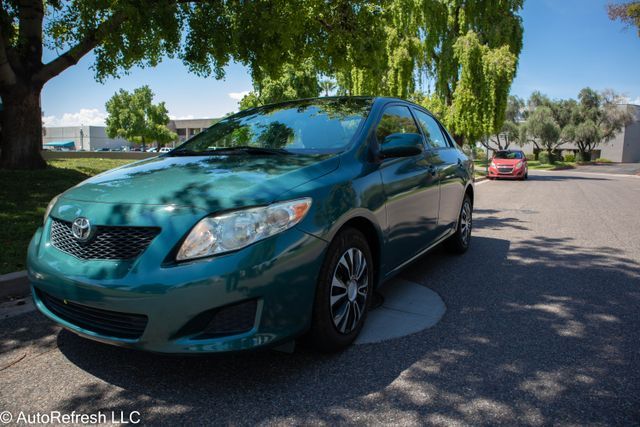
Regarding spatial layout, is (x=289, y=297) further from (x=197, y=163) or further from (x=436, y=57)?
(x=436, y=57)

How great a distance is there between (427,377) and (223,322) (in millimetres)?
1200

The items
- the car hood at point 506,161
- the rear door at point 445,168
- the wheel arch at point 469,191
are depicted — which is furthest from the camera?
the car hood at point 506,161

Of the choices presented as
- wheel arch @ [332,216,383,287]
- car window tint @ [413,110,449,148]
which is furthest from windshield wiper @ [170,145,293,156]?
car window tint @ [413,110,449,148]

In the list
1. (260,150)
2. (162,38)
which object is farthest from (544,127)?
(260,150)

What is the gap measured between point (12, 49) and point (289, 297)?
1079 centimetres

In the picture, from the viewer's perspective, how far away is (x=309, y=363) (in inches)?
110

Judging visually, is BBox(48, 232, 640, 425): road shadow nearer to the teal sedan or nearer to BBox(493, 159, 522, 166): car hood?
the teal sedan

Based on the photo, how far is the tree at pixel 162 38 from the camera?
951 centimetres

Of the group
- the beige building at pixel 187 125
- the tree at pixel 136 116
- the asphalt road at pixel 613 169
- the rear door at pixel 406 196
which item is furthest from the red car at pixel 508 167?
the beige building at pixel 187 125

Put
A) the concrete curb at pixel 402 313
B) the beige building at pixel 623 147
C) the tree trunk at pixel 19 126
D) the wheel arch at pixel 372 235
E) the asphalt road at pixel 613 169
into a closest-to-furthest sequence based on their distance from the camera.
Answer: the wheel arch at pixel 372 235 → the concrete curb at pixel 402 313 → the tree trunk at pixel 19 126 → the asphalt road at pixel 613 169 → the beige building at pixel 623 147

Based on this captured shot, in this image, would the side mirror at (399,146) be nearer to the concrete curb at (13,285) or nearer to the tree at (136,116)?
the concrete curb at (13,285)

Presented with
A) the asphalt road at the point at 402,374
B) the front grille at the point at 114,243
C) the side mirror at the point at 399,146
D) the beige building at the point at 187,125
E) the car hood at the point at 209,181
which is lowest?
the asphalt road at the point at 402,374

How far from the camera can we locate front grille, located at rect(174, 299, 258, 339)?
7.48ft

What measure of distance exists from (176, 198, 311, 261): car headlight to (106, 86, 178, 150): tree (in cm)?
5588
